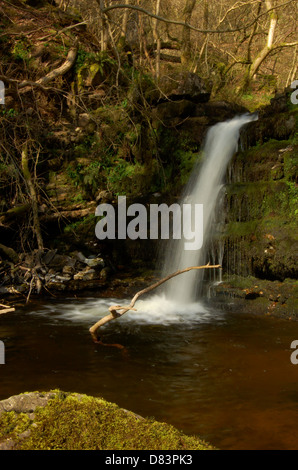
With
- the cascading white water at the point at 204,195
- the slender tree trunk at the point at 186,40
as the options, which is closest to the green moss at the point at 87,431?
the cascading white water at the point at 204,195

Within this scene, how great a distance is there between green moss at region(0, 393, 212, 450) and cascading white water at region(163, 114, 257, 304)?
6252mm

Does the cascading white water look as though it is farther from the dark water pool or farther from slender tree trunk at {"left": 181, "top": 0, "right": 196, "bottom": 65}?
slender tree trunk at {"left": 181, "top": 0, "right": 196, "bottom": 65}

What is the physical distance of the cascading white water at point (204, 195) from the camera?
8.38 m

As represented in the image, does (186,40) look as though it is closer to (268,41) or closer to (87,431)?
(268,41)

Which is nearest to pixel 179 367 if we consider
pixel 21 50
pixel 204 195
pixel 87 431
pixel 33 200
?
pixel 87 431

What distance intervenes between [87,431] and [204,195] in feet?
26.0

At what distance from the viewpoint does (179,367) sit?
4.59 meters

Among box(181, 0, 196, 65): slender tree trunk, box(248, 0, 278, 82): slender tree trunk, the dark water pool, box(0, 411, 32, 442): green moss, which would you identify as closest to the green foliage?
box(181, 0, 196, 65): slender tree trunk

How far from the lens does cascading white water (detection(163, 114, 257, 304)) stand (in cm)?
838

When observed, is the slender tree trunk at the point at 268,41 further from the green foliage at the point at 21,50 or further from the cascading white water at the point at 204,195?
the green foliage at the point at 21,50

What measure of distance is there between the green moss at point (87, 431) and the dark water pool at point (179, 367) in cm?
136

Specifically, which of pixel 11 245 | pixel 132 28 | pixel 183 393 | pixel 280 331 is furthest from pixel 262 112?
pixel 132 28

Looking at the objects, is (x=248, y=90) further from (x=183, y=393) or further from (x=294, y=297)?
(x=183, y=393)

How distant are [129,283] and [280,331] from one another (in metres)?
3.93
